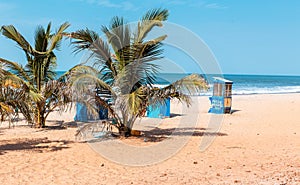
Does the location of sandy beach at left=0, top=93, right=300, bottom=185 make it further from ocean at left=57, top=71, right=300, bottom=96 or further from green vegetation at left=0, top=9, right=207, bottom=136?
ocean at left=57, top=71, right=300, bottom=96

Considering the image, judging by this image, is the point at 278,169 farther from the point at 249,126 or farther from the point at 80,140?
the point at 249,126

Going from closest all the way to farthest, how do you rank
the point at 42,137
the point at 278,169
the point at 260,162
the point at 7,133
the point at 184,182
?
the point at 184,182
the point at 278,169
the point at 260,162
the point at 42,137
the point at 7,133

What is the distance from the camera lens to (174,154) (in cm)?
668

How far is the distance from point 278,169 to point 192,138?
11.0ft

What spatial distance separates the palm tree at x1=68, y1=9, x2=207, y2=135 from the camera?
7.93 metres

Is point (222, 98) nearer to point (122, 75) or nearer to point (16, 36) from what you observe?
point (122, 75)

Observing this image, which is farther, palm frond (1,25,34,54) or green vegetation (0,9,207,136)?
palm frond (1,25,34,54)

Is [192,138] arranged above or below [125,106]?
below

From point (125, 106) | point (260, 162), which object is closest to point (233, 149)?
point (260, 162)

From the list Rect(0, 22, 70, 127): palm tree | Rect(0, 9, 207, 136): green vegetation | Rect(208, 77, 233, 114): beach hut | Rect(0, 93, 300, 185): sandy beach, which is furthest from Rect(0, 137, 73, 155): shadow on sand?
Rect(208, 77, 233, 114): beach hut

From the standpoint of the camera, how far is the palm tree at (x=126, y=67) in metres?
7.93

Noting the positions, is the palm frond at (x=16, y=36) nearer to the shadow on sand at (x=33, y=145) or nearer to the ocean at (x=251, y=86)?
the shadow on sand at (x=33, y=145)

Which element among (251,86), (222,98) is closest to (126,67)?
(222,98)

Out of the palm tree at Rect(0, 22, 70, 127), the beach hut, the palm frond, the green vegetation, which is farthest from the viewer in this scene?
the beach hut
